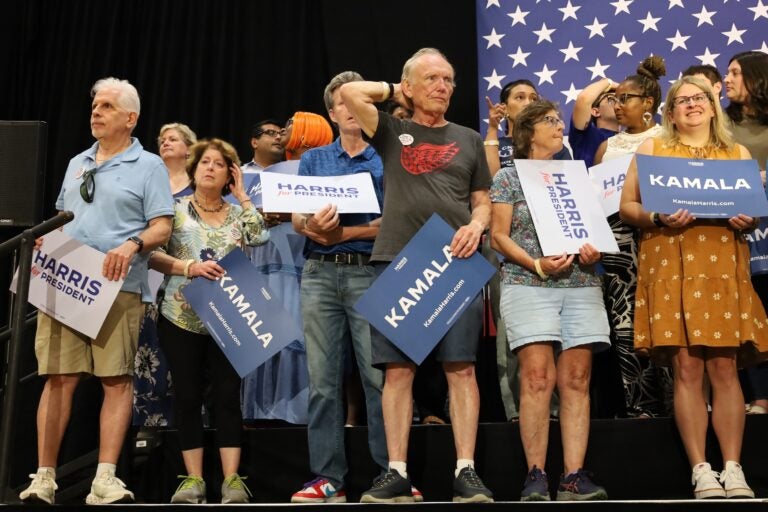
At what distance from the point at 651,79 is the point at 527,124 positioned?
40.3 inches

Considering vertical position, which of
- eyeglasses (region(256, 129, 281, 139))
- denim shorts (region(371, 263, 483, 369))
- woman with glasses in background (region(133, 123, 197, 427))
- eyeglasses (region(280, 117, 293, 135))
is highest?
eyeglasses (region(256, 129, 281, 139))

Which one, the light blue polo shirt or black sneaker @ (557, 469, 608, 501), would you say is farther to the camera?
the light blue polo shirt

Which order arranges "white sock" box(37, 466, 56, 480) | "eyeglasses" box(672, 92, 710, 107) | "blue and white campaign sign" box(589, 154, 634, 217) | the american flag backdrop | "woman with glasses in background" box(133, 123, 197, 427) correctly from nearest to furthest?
1. "white sock" box(37, 466, 56, 480)
2. "eyeglasses" box(672, 92, 710, 107)
3. "blue and white campaign sign" box(589, 154, 634, 217)
4. "woman with glasses in background" box(133, 123, 197, 427)
5. the american flag backdrop

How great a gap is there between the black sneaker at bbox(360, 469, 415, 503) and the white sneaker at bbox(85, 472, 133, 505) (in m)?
0.91

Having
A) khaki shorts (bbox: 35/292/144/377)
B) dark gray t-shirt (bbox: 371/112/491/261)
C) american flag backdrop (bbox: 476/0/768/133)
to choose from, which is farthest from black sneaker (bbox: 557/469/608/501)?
american flag backdrop (bbox: 476/0/768/133)

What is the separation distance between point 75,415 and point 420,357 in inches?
101

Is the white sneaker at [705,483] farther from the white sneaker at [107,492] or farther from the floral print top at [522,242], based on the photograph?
the white sneaker at [107,492]

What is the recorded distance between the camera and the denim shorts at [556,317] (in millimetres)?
3422

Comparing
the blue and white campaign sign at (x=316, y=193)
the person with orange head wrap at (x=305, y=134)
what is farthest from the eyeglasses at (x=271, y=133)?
the blue and white campaign sign at (x=316, y=193)

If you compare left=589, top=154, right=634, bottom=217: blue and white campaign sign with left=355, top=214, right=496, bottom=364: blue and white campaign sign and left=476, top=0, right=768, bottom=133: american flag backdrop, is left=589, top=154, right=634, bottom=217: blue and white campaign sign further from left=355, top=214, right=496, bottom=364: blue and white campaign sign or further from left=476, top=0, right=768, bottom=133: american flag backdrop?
left=476, top=0, right=768, bottom=133: american flag backdrop

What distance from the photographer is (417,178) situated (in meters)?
3.49

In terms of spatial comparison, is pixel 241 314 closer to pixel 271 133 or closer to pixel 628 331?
pixel 628 331

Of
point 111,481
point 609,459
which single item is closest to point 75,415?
point 111,481

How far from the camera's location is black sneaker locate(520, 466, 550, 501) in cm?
323
